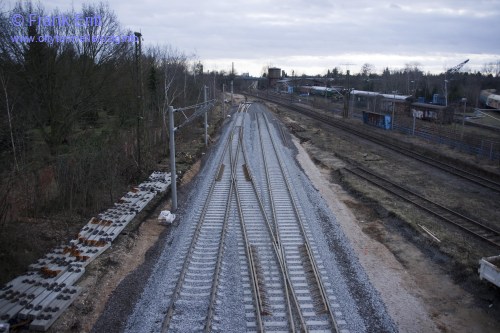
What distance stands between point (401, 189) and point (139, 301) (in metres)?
14.0

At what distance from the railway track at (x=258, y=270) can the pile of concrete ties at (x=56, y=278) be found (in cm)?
241

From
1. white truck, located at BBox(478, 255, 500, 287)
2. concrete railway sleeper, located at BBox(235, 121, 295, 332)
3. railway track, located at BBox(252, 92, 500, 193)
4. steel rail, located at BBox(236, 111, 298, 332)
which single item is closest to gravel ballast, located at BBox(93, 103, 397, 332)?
concrete railway sleeper, located at BBox(235, 121, 295, 332)

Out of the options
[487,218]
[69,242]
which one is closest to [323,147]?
[487,218]

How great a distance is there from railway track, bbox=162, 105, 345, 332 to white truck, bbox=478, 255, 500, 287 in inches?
148

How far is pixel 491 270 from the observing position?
31.2 feet

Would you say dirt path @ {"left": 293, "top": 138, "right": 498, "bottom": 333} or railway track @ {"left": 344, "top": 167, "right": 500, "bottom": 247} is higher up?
railway track @ {"left": 344, "top": 167, "right": 500, "bottom": 247}

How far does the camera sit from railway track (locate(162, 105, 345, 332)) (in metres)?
8.58

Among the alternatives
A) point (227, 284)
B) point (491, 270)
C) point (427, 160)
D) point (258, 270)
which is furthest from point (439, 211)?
point (427, 160)

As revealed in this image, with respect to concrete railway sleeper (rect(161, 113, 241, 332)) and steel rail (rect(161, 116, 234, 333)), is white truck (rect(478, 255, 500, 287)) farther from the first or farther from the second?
steel rail (rect(161, 116, 234, 333))

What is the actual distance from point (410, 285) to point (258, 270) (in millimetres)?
3921

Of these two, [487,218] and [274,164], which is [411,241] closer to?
[487,218]

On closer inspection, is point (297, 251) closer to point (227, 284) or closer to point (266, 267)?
point (266, 267)

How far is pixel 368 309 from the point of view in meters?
9.08

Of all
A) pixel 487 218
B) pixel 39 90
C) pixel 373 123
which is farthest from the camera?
pixel 373 123
